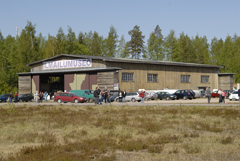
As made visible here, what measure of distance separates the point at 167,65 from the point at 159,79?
3439 mm

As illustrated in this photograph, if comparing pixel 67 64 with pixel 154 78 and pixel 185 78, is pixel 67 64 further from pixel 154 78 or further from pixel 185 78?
pixel 185 78

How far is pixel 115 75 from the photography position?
48.7 metres

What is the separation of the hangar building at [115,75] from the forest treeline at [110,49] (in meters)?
13.8

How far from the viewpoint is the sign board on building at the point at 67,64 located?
5216 cm

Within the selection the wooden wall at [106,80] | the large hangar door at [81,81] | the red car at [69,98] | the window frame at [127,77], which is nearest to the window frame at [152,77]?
the window frame at [127,77]

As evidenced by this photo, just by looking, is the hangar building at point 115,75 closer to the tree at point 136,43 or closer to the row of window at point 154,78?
the row of window at point 154,78

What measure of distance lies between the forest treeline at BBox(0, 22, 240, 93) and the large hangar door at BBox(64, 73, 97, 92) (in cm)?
2193

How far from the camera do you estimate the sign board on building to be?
171ft

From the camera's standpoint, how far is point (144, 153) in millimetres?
9047

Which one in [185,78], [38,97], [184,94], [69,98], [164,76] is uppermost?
[164,76]

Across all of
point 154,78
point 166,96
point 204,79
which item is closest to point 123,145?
point 166,96

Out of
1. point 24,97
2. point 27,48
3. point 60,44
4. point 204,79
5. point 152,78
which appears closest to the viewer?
point 24,97

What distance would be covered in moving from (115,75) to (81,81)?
6505 millimetres

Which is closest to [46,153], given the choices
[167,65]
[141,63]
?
[141,63]
